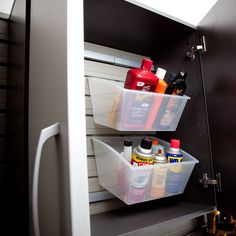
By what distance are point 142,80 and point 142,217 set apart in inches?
24.7

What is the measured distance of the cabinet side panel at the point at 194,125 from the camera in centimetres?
92

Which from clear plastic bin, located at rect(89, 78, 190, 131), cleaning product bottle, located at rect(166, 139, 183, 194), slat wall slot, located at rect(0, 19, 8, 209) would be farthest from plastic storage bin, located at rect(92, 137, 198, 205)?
slat wall slot, located at rect(0, 19, 8, 209)

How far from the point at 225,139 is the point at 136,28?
0.68 m

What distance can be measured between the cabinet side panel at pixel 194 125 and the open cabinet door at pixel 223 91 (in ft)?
0.13

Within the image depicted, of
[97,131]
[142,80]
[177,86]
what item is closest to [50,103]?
[142,80]

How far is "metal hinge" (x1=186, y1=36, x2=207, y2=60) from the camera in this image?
36.5 inches

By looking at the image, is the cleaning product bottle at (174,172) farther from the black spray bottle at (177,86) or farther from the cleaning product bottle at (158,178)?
the black spray bottle at (177,86)

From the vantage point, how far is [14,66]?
883 millimetres

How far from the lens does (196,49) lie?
954 mm

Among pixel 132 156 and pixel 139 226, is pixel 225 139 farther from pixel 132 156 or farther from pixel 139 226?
pixel 139 226

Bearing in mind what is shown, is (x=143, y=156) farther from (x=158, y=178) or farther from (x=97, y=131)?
(x=97, y=131)

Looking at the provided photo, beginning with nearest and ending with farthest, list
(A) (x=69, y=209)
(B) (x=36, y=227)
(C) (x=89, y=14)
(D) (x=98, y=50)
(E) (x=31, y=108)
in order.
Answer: (A) (x=69, y=209), (B) (x=36, y=227), (E) (x=31, y=108), (C) (x=89, y=14), (D) (x=98, y=50)

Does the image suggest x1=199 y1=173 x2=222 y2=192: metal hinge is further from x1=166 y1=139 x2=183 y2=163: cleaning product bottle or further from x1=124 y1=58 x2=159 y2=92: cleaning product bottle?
x1=124 y1=58 x2=159 y2=92: cleaning product bottle

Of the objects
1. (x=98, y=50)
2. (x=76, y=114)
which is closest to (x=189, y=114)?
(x=98, y=50)
